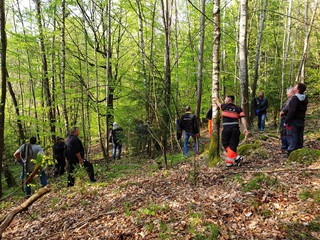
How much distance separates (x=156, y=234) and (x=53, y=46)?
11.7 m

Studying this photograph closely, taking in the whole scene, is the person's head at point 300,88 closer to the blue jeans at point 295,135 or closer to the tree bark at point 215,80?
the blue jeans at point 295,135

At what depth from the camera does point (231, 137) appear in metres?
5.92

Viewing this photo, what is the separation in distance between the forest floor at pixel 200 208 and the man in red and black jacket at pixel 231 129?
1.23ft

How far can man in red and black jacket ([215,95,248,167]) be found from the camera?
19.2ft

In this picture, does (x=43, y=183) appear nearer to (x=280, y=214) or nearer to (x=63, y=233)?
(x=63, y=233)

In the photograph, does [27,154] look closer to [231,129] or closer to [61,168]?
[61,168]

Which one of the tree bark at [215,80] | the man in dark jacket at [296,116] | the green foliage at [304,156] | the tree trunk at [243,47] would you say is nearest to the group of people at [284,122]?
the man in dark jacket at [296,116]

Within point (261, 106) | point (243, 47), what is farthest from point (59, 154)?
point (261, 106)

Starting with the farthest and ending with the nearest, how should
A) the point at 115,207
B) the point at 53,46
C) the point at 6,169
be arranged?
the point at 53,46, the point at 6,169, the point at 115,207

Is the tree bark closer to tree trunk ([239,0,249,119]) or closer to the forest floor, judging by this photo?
the forest floor

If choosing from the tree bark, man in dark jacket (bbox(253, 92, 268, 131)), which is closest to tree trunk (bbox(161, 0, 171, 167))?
the tree bark

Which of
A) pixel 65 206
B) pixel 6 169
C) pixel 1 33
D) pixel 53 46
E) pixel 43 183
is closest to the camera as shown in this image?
pixel 65 206

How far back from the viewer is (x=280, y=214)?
3.56m

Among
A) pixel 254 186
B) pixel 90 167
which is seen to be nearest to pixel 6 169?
pixel 90 167
